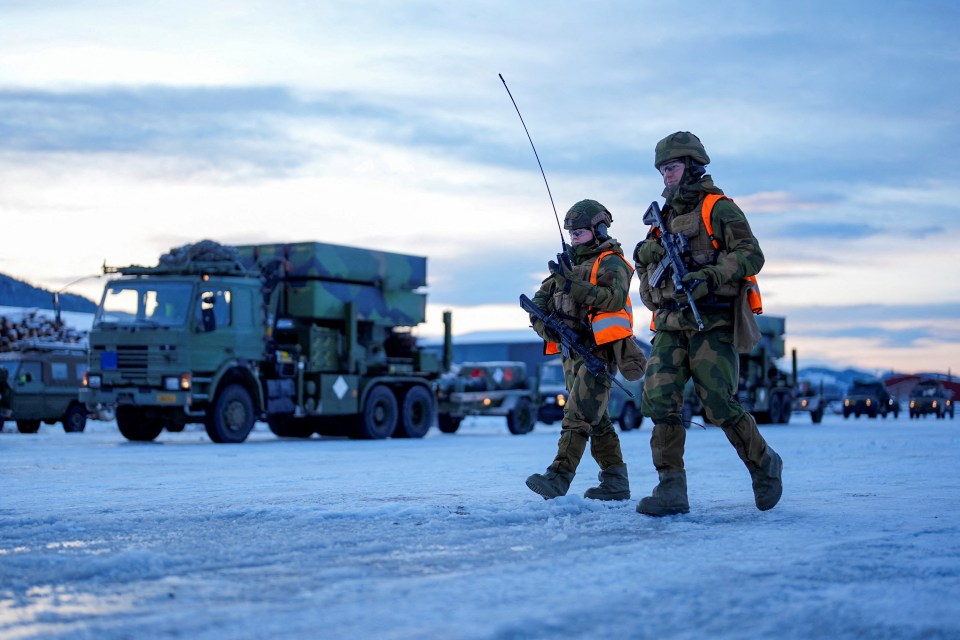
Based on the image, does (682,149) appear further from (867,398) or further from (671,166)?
(867,398)

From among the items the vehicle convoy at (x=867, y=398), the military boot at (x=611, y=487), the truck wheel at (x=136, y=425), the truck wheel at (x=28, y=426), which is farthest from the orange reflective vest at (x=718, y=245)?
the vehicle convoy at (x=867, y=398)

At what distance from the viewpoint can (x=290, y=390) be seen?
69.1 feet

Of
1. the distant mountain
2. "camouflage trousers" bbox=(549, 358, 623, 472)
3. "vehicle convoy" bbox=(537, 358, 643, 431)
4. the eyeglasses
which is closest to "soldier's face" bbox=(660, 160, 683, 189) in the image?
the eyeglasses

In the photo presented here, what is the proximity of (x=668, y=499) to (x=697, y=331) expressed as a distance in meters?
0.90

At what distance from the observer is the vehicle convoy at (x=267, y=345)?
1922 cm

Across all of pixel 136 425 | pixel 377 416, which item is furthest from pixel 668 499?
pixel 377 416

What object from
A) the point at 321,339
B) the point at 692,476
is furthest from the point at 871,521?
the point at 321,339

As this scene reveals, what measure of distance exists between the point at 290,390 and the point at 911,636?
1805cm

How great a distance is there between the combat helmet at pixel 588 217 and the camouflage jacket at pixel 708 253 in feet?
2.36

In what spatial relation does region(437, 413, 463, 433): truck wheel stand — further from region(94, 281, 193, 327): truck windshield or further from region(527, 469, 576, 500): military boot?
region(527, 469, 576, 500): military boot

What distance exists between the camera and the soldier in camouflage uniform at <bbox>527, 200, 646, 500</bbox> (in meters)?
7.38

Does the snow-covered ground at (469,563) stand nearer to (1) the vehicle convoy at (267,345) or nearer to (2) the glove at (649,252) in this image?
(2) the glove at (649,252)

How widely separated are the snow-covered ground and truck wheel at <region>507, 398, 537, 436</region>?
19.4m

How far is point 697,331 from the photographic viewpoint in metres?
6.77
